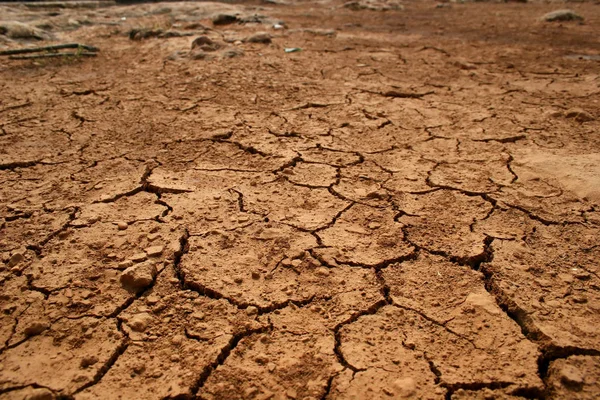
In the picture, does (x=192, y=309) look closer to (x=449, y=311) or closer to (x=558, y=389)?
(x=449, y=311)

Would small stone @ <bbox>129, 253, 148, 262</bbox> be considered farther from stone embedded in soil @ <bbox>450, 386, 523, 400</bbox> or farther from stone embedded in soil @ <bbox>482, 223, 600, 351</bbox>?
stone embedded in soil @ <bbox>482, 223, 600, 351</bbox>

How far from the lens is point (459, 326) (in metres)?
1.61

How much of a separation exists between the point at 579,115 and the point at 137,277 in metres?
3.01

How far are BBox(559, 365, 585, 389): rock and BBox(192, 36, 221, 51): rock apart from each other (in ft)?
13.7

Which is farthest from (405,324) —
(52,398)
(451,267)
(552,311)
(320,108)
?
(320,108)

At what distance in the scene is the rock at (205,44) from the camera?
466 cm

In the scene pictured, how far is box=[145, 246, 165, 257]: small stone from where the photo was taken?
194 centimetres

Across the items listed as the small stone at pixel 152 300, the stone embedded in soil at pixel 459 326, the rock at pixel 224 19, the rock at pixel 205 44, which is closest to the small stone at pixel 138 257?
the small stone at pixel 152 300

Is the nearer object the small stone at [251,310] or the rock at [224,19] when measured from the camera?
the small stone at [251,310]

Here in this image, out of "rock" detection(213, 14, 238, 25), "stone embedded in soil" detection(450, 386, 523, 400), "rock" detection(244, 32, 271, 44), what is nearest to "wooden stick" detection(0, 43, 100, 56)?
"rock" detection(244, 32, 271, 44)

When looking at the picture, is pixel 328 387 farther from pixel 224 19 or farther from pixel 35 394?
pixel 224 19

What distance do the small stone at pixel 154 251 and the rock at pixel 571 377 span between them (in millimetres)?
1513

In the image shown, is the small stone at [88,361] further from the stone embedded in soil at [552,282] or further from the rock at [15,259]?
the stone embedded in soil at [552,282]

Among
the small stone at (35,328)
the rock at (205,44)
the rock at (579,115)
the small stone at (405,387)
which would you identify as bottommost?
the small stone at (405,387)
